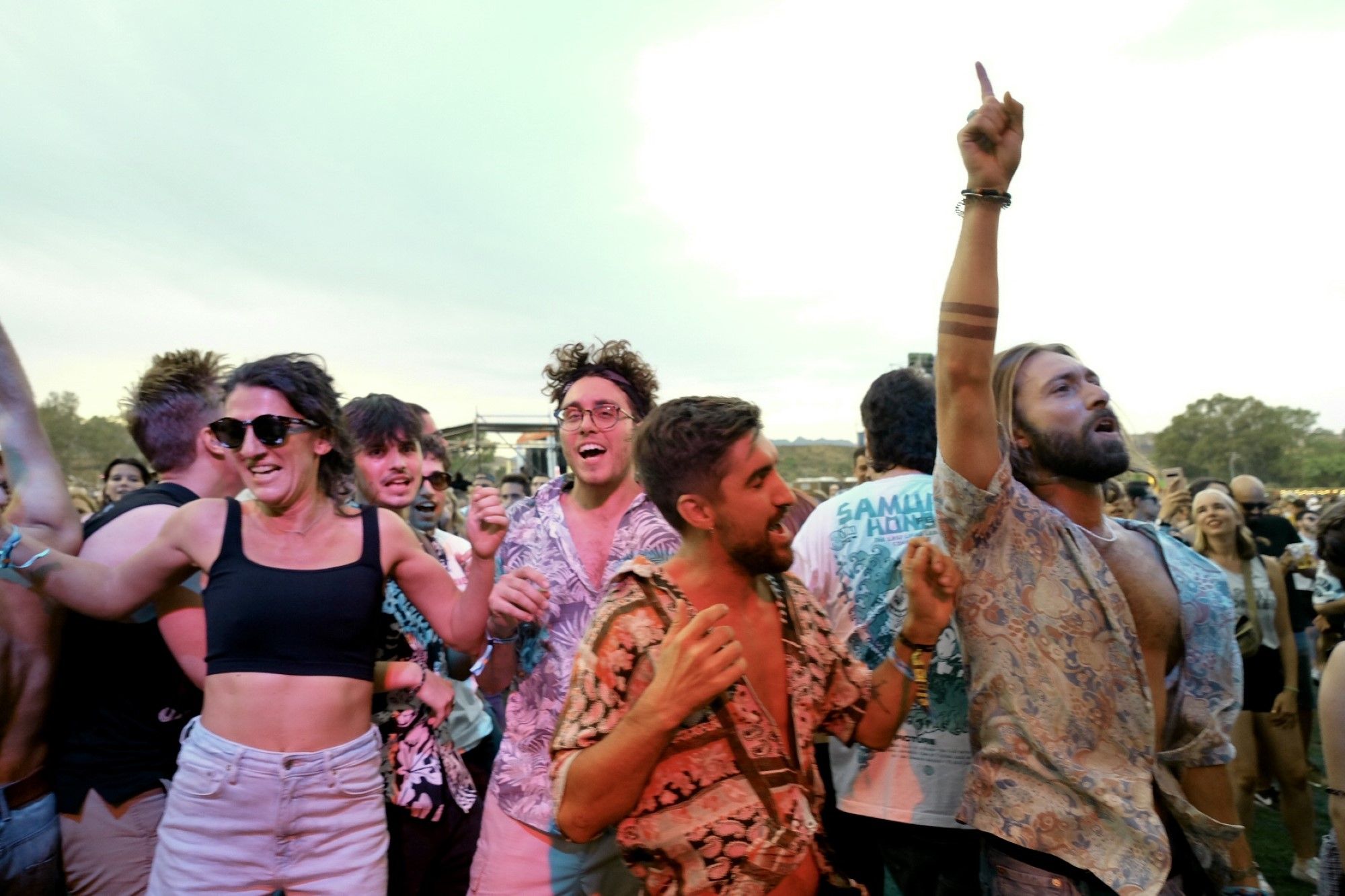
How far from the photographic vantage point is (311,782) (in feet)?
7.32

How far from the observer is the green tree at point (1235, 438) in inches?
2712

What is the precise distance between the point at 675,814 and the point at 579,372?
175 cm

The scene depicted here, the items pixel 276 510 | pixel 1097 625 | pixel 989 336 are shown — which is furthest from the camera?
pixel 276 510

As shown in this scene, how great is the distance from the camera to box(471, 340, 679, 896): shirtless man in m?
2.46

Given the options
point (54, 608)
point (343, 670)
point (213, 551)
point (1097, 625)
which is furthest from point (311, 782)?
point (1097, 625)

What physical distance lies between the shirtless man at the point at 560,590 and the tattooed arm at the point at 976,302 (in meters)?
1.07

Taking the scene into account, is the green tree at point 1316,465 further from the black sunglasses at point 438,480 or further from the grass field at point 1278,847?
the black sunglasses at point 438,480

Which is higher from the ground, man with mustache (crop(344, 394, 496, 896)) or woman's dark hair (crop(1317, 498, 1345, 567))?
woman's dark hair (crop(1317, 498, 1345, 567))

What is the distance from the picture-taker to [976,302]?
6.22 feet

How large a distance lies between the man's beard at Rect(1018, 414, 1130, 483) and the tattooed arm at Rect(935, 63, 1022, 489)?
1.30 ft

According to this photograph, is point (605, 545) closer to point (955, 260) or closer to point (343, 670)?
point (343, 670)

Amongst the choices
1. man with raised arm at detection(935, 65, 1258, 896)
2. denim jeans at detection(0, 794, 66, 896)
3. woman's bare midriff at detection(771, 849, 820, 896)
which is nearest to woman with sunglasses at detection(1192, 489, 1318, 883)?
man with raised arm at detection(935, 65, 1258, 896)

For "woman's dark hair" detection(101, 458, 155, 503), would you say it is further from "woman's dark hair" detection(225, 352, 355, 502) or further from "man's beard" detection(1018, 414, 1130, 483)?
"man's beard" detection(1018, 414, 1130, 483)

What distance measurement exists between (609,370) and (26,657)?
2.03 metres
